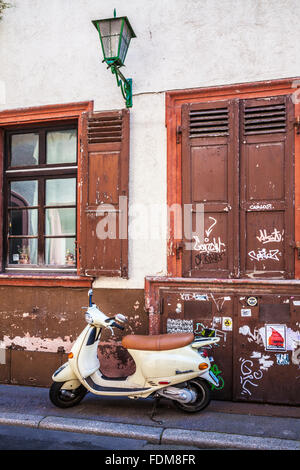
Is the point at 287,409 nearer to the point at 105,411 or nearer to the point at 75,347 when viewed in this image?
the point at 105,411

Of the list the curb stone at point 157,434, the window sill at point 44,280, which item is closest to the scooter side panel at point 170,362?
the curb stone at point 157,434

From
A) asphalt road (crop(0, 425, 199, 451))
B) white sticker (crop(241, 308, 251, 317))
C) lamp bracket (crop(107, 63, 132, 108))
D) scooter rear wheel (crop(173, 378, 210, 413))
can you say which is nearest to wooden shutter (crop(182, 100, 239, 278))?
white sticker (crop(241, 308, 251, 317))

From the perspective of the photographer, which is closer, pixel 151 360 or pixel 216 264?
pixel 151 360

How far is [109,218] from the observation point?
589 cm

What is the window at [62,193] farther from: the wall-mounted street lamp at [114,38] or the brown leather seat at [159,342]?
the brown leather seat at [159,342]

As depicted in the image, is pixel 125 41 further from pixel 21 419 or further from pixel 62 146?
pixel 21 419

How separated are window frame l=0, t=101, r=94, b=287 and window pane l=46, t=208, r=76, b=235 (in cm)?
15

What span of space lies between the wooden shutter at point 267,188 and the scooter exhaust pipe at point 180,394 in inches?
61.5

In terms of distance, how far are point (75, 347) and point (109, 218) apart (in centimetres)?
173

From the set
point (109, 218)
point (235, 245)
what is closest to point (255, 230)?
point (235, 245)

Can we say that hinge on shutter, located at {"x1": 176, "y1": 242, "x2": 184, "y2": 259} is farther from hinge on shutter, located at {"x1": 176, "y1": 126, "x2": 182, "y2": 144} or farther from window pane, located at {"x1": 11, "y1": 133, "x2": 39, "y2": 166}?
window pane, located at {"x1": 11, "y1": 133, "x2": 39, "y2": 166}

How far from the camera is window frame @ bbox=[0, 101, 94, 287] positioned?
20.0 ft

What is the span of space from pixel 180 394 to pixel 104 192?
2.70 m

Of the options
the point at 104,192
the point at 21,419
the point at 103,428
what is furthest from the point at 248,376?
the point at 104,192
